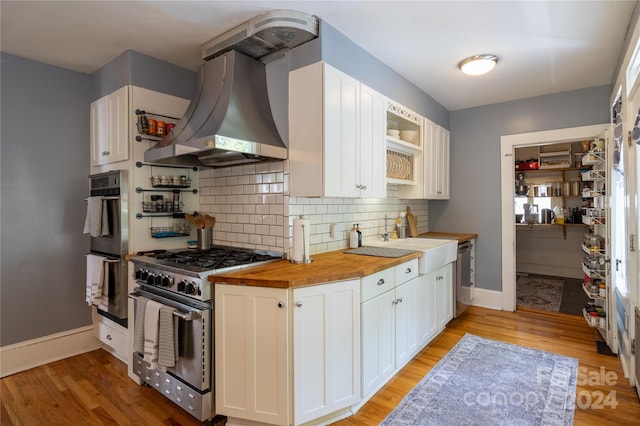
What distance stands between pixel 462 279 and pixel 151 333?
10.5 feet

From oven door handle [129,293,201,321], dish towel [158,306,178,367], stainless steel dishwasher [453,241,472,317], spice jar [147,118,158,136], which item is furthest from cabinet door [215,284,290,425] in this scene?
stainless steel dishwasher [453,241,472,317]

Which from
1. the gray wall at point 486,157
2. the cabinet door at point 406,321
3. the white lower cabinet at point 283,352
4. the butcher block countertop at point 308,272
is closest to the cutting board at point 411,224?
the gray wall at point 486,157

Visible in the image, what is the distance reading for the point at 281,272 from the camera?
2035mm

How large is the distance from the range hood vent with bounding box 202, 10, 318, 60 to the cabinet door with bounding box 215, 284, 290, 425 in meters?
1.75

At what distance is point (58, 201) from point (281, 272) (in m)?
2.44

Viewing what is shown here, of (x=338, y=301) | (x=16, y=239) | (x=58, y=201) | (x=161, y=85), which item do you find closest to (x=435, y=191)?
(x=338, y=301)

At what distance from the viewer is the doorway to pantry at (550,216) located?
229 inches

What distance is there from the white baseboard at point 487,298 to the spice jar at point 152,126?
13.6 feet

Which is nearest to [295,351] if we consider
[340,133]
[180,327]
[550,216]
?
[180,327]

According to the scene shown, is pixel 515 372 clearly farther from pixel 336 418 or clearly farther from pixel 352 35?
pixel 352 35

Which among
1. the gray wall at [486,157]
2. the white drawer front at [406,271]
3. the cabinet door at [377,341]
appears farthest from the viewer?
the gray wall at [486,157]

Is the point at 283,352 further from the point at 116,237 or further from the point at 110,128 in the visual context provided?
the point at 110,128

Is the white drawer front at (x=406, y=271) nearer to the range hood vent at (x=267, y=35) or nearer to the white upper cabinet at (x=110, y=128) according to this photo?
the range hood vent at (x=267, y=35)

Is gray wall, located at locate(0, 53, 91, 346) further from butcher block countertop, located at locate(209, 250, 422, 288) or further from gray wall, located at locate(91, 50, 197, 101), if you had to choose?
butcher block countertop, located at locate(209, 250, 422, 288)
